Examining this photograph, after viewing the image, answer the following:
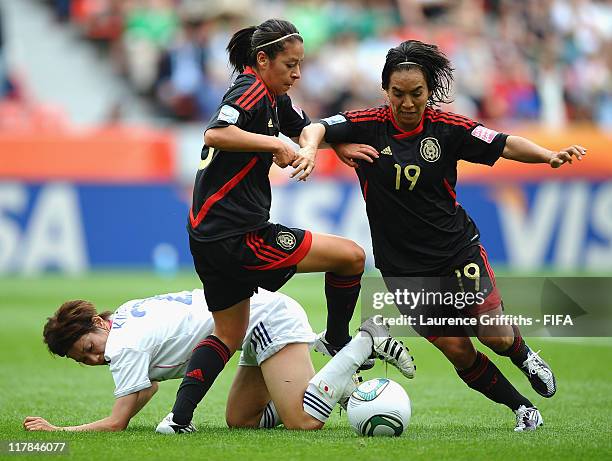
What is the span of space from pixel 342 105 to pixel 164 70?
3.17 meters

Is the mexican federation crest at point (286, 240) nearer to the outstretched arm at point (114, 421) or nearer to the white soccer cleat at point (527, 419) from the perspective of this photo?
the outstretched arm at point (114, 421)

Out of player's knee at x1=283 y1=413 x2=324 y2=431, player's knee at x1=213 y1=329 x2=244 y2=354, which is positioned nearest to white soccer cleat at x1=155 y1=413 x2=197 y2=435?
player's knee at x1=213 y1=329 x2=244 y2=354

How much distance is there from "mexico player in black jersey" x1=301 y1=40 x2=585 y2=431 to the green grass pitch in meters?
0.44

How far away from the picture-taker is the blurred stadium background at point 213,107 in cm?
1517

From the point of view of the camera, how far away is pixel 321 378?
5.84 metres

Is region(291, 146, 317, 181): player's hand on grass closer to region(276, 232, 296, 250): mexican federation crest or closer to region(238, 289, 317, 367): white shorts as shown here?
region(276, 232, 296, 250): mexican federation crest

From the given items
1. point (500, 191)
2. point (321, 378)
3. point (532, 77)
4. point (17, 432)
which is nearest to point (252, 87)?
point (321, 378)

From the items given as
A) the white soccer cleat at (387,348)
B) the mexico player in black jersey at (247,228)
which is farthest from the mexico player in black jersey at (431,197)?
the mexico player in black jersey at (247,228)

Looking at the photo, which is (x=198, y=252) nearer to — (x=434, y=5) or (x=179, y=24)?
(x=179, y=24)

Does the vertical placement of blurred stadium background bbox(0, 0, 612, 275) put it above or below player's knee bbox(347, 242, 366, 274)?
above

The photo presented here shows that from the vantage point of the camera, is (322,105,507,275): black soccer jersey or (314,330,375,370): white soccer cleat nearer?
(322,105,507,275): black soccer jersey

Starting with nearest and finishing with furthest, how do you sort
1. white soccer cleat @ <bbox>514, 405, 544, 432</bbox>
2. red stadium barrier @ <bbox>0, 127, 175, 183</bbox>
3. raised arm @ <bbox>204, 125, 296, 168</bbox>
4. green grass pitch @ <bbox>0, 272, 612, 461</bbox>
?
green grass pitch @ <bbox>0, 272, 612, 461</bbox>
raised arm @ <bbox>204, 125, 296, 168</bbox>
white soccer cleat @ <bbox>514, 405, 544, 432</bbox>
red stadium barrier @ <bbox>0, 127, 175, 183</bbox>

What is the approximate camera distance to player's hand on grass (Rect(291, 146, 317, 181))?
5371 millimetres

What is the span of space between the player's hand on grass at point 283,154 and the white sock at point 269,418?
1.59m
